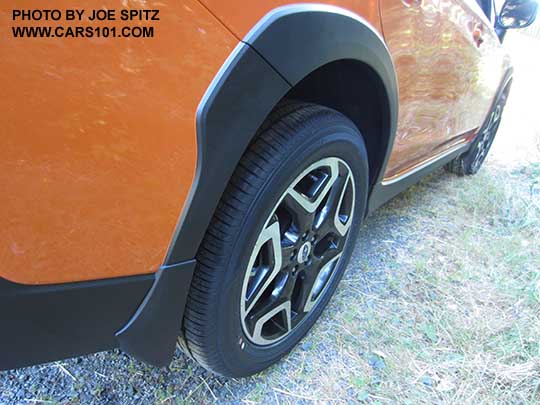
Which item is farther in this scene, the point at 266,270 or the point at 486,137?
the point at 486,137

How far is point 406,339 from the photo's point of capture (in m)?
1.70

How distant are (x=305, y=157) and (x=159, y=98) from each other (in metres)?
0.51

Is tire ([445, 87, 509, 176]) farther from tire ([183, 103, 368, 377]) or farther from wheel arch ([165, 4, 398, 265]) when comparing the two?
wheel arch ([165, 4, 398, 265])

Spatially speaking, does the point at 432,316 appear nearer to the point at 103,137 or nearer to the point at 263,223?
the point at 263,223

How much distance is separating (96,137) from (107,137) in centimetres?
2

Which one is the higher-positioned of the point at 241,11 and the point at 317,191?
the point at 241,11

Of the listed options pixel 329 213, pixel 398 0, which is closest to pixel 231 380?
pixel 329 213

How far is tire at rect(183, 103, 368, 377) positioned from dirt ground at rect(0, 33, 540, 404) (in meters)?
0.16

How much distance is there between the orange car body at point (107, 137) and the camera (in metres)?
0.68

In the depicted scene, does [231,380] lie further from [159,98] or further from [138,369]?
[159,98]

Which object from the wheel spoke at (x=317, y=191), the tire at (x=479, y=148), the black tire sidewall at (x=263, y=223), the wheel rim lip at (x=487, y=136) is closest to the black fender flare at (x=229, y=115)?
the black tire sidewall at (x=263, y=223)

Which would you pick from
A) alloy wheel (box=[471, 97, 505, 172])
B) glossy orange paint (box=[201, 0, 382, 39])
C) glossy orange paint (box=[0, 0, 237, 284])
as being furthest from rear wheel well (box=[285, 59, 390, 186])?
alloy wheel (box=[471, 97, 505, 172])

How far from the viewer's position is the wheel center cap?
1.39 m

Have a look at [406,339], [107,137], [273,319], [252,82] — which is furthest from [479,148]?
[107,137]
